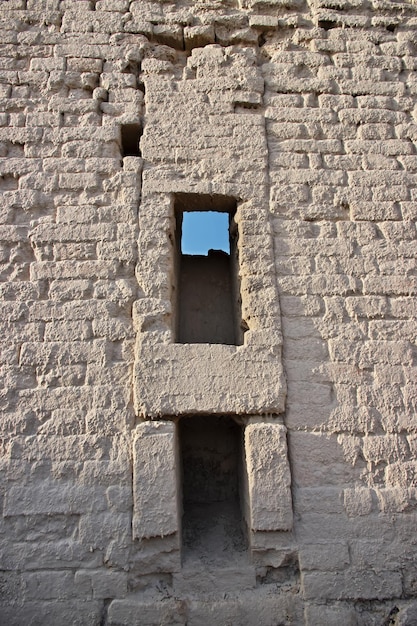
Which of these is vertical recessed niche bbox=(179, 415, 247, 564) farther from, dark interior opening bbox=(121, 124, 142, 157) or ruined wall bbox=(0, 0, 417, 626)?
dark interior opening bbox=(121, 124, 142, 157)

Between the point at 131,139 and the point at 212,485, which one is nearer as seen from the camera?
the point at 212,485

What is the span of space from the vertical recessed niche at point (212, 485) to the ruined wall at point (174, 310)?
3 cm

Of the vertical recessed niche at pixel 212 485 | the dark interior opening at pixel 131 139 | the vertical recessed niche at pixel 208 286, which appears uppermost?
the dark interior opening at pixel 131 139

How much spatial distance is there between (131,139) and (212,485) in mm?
2429

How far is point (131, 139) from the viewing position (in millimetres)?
3373

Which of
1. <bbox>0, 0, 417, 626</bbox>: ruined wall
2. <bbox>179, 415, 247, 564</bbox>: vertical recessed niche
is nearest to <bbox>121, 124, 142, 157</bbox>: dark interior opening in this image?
<bbox>0, 0, 417, 626</bbox>: ruined wall

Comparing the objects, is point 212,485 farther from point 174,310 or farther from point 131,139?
point 131,139

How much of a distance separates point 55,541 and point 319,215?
250cm

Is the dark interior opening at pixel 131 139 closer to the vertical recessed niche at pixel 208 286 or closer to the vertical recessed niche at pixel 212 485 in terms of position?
the vertical recessed niche at pixel 208 286

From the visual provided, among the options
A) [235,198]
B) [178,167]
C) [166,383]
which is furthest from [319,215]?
[166,383]

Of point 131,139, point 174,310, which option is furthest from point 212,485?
point 131,139

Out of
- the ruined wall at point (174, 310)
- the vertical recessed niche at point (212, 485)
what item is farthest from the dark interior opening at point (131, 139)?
the vertical recessed niche at point (212, 485)

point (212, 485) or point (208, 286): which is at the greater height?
point (208, 286)

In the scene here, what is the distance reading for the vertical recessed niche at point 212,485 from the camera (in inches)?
110
